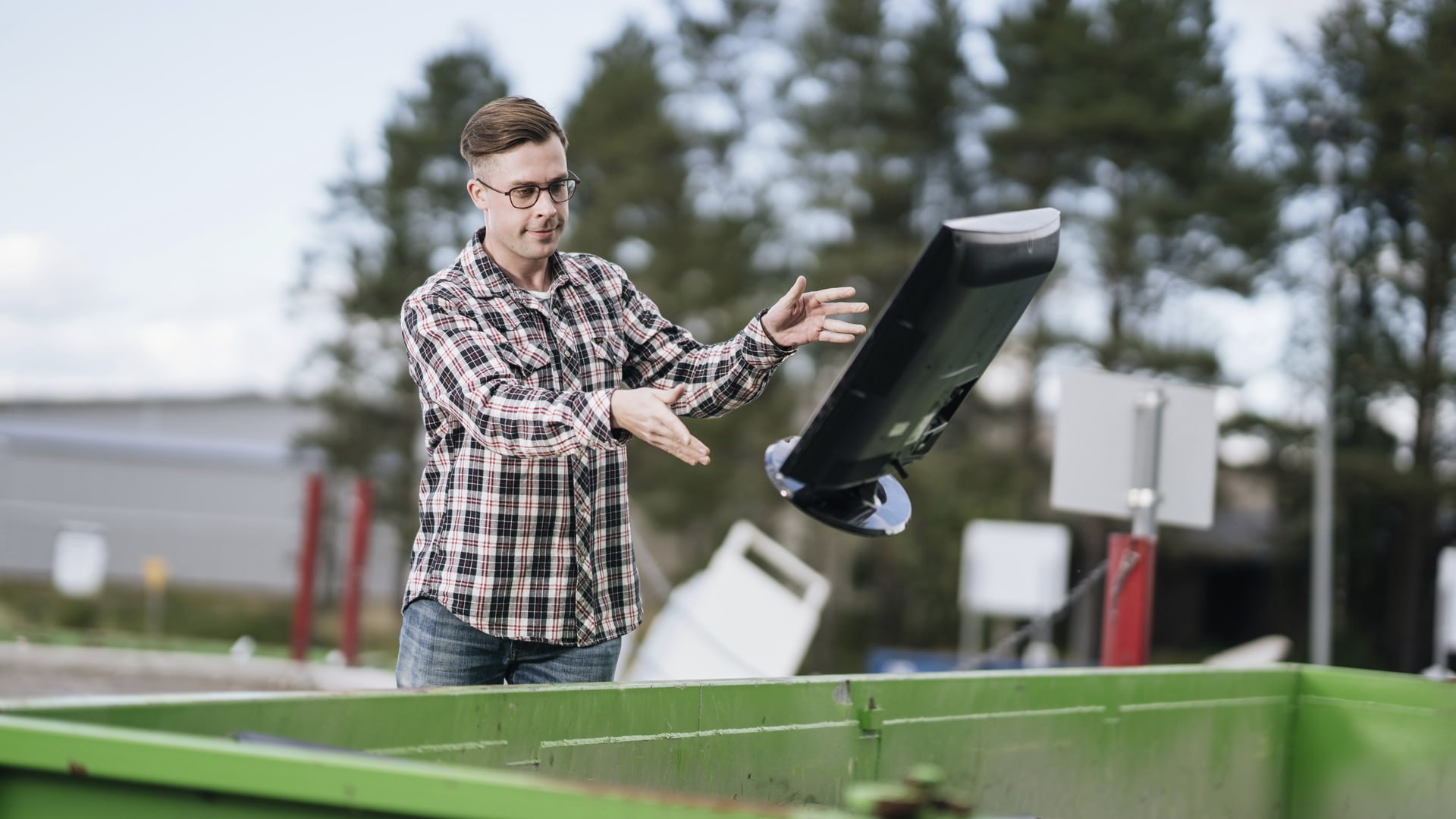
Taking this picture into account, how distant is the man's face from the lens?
10.4 feet

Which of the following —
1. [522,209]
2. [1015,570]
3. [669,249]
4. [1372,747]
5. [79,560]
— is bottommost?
[79,560]

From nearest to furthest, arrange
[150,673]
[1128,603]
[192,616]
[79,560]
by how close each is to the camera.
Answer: [1128,603] → [150,673] → [79,560] → [192,616]

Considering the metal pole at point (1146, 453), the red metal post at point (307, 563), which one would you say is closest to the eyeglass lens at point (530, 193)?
the metal pole at point (1146, 453)

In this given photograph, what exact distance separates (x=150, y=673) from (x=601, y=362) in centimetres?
1300

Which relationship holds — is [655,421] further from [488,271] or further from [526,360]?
[488,271]

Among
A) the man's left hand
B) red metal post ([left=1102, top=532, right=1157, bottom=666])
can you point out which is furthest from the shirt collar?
red metal post ([left=1102, top=532, right=1157, bottom=666])

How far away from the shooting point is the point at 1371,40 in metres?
30.9

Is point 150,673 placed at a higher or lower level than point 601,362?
lower

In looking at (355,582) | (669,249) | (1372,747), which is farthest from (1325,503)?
(1372,747)

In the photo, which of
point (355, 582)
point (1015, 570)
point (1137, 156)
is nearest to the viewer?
point (355, 582)

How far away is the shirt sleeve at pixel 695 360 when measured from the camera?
335 cm

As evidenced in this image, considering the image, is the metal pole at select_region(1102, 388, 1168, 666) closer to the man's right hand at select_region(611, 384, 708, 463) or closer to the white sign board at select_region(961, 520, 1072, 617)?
the man's right hand at select_region(611, 384, 708, 463)

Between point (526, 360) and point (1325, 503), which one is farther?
point (1325, 503)

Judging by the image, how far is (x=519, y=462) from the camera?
308cm
